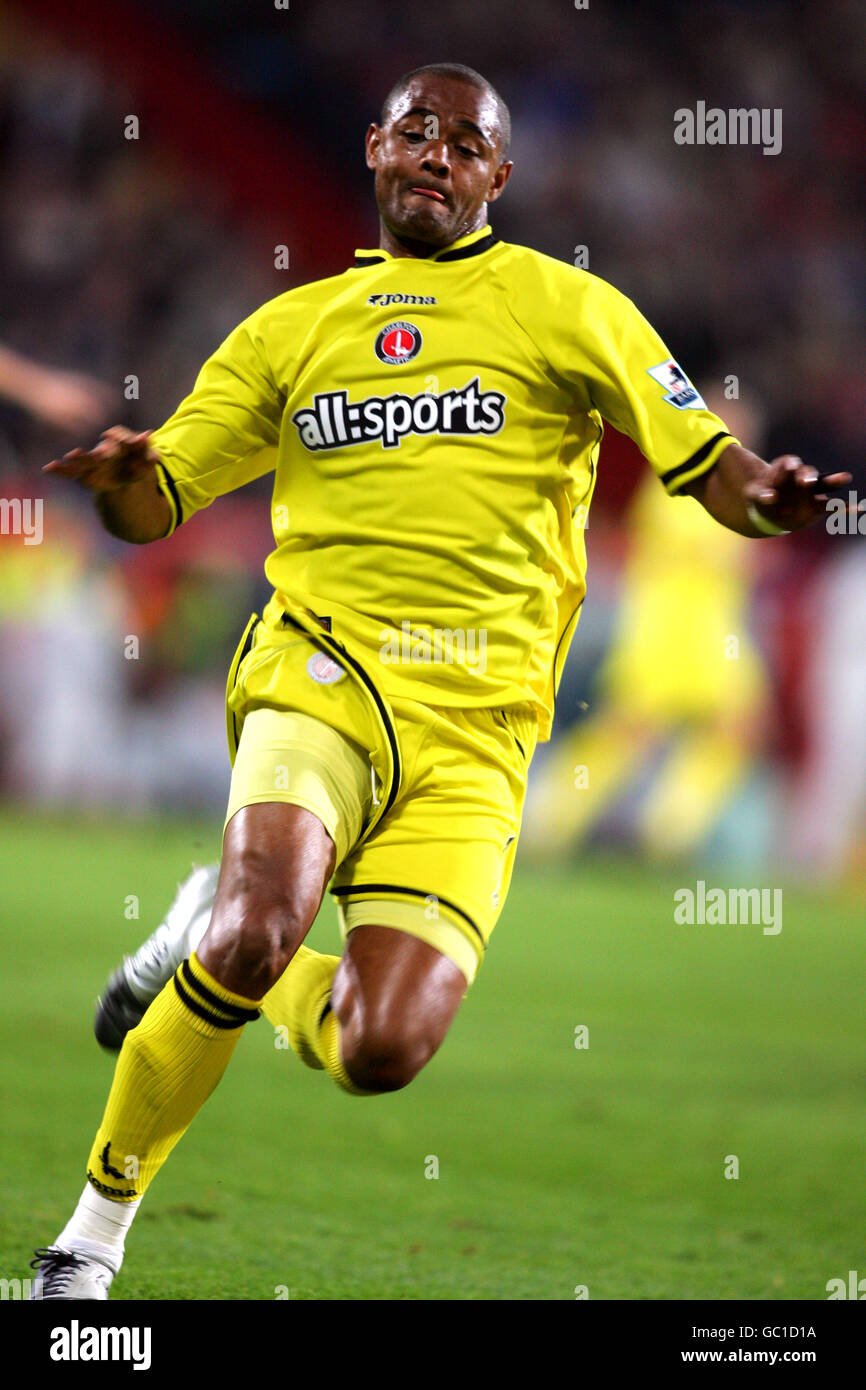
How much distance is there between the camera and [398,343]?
11.2 feet

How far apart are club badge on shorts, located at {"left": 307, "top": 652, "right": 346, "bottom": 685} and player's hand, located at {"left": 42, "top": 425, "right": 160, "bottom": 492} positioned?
0.47 meters

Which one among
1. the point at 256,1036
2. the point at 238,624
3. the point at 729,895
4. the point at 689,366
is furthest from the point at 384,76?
the point at 256,1036

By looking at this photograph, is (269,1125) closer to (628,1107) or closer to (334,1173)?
(334,1173)

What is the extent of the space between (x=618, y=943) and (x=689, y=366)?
604 cm

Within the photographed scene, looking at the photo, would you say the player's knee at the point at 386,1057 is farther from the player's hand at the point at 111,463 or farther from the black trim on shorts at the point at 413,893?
the player's hand at the point at 111,463

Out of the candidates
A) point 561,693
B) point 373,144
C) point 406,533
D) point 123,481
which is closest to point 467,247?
point 373,144

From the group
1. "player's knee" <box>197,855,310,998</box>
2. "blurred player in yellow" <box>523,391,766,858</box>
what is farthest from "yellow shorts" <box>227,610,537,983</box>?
"blurred player in yellow" <box>523,391,766,858</box>

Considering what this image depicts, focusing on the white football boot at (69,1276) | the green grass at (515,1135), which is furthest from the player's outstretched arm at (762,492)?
the white football boot at (69,1276)

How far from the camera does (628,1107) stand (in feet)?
16.8

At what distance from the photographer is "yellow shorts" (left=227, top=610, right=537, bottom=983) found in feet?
10.6

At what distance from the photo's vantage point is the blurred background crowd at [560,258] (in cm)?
984

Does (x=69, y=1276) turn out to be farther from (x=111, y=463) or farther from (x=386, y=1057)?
(x=111, y=463)

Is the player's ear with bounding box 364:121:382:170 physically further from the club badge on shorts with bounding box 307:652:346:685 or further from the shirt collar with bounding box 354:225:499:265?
the club badge on shorts with bounding box 307:652:346:685

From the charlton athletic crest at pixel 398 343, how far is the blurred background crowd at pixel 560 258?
6.35 m
